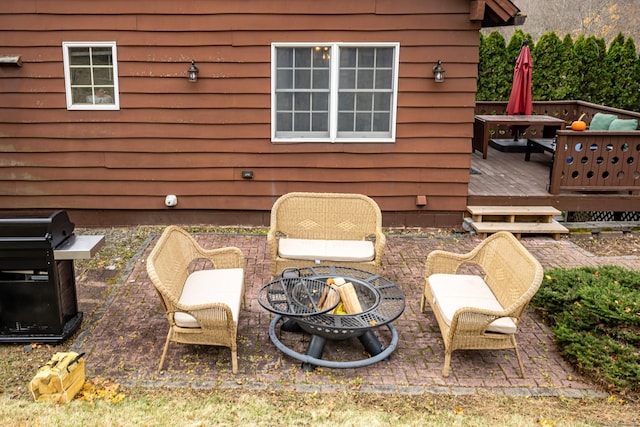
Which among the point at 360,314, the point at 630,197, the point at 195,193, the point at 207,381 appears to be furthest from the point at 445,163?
the point at 207,381

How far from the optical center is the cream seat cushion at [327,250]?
598 cm

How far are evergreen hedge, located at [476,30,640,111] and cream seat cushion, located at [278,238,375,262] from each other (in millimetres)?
9471

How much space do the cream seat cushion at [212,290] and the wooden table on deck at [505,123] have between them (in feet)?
22.9

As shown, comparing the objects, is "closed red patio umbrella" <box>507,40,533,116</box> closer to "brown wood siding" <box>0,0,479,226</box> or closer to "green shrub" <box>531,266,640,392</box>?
"brown wood siding" <box>0,0,479,226</box>

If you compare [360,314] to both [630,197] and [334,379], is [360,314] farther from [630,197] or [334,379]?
[630,197]

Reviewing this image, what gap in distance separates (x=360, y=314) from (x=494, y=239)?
1.63 metres

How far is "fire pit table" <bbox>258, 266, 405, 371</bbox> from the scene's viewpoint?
15.0ft

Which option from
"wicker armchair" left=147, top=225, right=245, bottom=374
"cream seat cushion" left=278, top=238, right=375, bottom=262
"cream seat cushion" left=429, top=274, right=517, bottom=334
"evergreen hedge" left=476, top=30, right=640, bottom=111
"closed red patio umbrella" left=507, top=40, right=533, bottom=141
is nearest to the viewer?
"wicker armchair" left=147, top=225, right=245, bottom=374

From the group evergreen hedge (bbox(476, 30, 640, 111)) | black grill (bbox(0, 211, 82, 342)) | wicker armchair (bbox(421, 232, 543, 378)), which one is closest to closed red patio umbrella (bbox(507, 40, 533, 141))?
evergreen hedge (bbox(476, 30, 640, 111))

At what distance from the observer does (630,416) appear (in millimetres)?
4078

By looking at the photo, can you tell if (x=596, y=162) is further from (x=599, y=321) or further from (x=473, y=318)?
(x=473, y=318)

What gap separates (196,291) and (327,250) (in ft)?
5.30

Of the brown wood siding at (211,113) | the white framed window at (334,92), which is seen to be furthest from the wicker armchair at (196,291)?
the white framed window at (334,92)

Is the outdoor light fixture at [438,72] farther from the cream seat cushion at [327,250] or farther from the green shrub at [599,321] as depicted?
the green shrub at [599,321]
